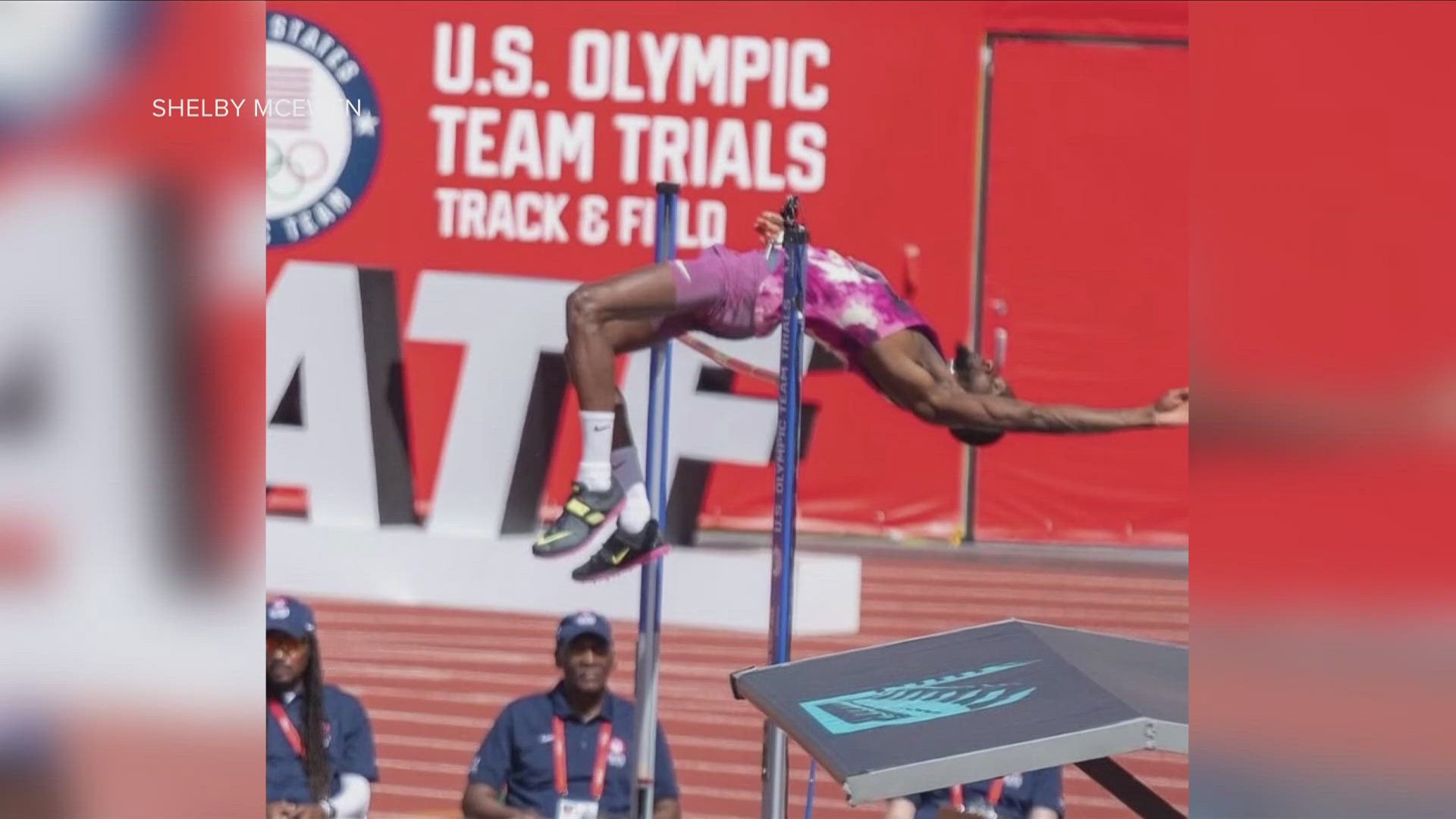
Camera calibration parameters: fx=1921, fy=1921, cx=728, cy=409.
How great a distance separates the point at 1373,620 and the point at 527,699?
497cm

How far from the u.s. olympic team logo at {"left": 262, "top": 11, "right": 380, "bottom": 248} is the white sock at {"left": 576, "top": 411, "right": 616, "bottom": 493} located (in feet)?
23.3

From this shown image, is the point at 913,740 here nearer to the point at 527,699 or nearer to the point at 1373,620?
the point at 1373,620

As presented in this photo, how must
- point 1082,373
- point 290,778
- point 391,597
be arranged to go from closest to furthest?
point 290,778
point 391,597
point 1082,373

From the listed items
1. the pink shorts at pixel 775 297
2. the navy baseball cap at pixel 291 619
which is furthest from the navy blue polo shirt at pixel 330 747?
the pink shorts at pixel 775 297

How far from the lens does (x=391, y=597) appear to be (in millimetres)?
10492

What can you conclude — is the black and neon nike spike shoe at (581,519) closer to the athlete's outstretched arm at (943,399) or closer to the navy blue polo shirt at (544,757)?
the athlete's outstretched arm at (943,399)

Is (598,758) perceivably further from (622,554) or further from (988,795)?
(988,795)

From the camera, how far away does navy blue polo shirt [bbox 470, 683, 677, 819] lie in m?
5.75

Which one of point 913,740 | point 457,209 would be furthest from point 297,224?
point 913,740

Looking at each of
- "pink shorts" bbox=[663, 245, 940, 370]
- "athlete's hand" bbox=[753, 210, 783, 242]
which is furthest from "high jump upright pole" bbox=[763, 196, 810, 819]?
"pink shorts" bbox=[663, 245, 940, 370]

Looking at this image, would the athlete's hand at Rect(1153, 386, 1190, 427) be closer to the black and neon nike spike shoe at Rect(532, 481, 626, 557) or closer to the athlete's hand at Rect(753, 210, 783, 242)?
the athlete's hand at Rect(753, 210, 783, 242)

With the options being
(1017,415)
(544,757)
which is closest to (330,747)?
(544,757)

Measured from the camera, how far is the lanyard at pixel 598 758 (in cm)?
574

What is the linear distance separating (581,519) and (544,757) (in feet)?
3.48
